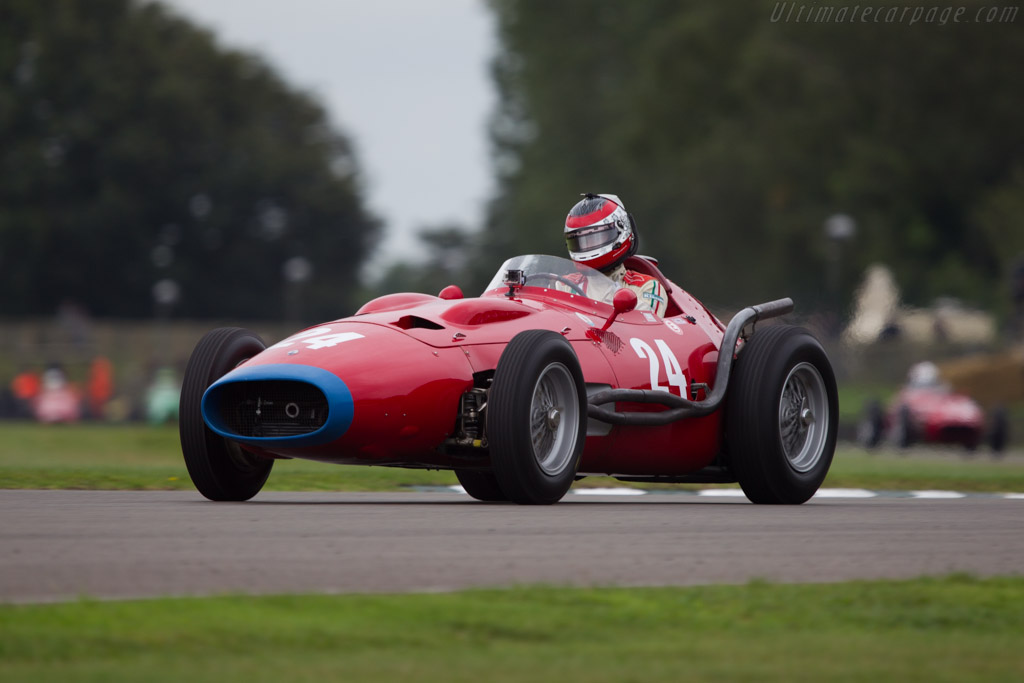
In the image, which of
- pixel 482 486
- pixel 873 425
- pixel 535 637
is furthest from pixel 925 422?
pixel 535 637

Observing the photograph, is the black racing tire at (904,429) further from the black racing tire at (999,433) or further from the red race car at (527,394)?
the red race car at (527,394)

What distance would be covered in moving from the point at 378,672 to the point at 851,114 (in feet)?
160

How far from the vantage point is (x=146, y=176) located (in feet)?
219

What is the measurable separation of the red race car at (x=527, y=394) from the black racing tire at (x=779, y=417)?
0.01 meters

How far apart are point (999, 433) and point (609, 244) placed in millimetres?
19652

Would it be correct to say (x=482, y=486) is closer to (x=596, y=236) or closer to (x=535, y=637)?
(x=596, y=236)

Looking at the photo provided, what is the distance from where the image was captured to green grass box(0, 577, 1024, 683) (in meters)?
4.06

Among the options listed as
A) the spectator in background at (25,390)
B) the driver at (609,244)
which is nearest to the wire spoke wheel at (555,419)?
the driver at (609,244)

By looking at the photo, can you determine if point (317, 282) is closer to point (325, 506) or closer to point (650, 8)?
point (650, 8)

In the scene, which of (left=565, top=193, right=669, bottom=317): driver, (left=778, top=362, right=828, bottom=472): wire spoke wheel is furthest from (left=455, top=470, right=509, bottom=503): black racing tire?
(left=778, top=362, right=828, bottom=472): wire spoke wheel

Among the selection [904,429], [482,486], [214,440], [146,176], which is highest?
[146,176]

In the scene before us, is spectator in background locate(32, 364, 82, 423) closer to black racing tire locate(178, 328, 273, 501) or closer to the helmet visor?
the helmet visor

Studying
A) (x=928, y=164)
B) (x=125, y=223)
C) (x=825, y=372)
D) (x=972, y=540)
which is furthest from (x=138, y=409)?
(x=972, y=540)

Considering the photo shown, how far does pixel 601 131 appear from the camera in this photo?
2333 inches
